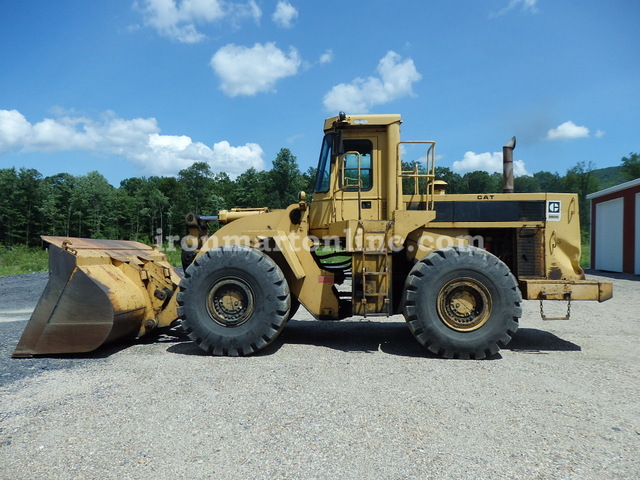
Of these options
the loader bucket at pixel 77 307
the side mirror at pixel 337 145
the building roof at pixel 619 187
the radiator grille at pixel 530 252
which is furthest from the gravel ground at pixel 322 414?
the building roof at pixel 619 187

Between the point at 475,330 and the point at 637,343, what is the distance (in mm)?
2946

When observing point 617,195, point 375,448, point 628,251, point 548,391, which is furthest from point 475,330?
point 617,195

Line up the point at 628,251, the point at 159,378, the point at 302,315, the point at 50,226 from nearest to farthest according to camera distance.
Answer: the point at 159,378
the point at 302,315
the point at 628,251
the point at 50,226

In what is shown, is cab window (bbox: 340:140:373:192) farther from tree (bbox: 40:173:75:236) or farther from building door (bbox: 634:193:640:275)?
tree (bbox: 40:173:75:236)

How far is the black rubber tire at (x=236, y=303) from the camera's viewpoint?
5.61 metres

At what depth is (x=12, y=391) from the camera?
13.9 ft

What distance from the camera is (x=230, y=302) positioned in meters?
5.78

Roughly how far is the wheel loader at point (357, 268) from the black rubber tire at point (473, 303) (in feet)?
0.04

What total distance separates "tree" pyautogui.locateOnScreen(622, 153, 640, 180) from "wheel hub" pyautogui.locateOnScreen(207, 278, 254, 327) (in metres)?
74.6

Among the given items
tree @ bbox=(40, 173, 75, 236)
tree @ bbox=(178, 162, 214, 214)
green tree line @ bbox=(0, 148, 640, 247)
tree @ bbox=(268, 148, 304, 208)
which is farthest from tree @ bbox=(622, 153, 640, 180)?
tree @ bbox=(40, 173, 75, 236)

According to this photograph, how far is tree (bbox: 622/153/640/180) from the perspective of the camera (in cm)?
6384

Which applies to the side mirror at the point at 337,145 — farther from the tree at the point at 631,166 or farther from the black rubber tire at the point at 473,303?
the tree at the point at 631,166

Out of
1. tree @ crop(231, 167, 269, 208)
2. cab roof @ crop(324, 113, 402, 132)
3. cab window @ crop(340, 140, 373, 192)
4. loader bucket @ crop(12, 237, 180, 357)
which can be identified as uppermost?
tree @ crop(231, 167, 269, 208)

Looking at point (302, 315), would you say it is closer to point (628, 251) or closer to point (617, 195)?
point (628, 251)
